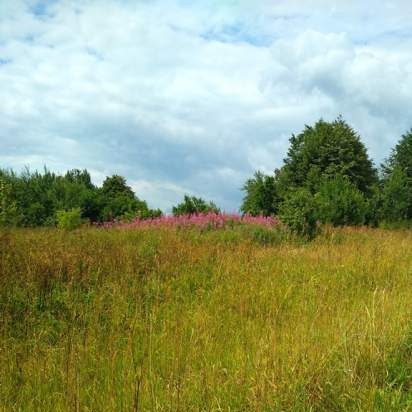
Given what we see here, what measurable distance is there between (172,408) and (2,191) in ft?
46.2

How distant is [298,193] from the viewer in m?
16.4

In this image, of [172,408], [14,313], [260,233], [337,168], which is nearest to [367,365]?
[172,408]

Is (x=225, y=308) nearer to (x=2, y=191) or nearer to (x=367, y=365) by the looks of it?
(x=367, y=365)

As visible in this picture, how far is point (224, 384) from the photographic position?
12.1ft

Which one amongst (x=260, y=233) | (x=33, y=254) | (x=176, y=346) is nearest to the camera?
(x=176, y=346)

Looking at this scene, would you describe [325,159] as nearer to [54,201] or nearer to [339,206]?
[339,206]

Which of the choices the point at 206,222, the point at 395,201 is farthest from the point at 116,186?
the point at 395,201

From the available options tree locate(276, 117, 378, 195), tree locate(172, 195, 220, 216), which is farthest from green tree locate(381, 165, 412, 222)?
tree locate(172, 195, 220, 216)

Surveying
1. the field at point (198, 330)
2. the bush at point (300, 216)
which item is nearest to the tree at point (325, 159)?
the bush at point (300, 216)

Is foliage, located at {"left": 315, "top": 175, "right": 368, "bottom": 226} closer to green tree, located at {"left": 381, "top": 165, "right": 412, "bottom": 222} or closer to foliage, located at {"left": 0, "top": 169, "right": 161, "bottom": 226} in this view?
green tree, located at {"left": 381, "top": 165, "right": 412, "bottom": 222}

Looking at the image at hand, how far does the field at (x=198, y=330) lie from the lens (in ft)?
11.9

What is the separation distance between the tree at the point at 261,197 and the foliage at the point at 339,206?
14.8ft

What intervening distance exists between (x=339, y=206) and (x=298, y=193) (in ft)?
22.1

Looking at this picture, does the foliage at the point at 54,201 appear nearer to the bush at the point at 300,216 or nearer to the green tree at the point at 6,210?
the green tree at the point at 6,210
